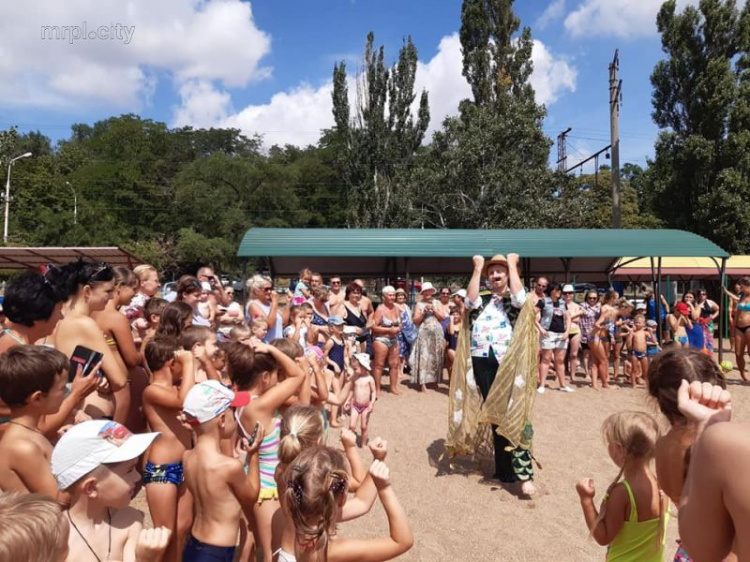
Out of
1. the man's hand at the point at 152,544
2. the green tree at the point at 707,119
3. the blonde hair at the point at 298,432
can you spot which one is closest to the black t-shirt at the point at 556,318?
the blonde hair at the point at 298,432

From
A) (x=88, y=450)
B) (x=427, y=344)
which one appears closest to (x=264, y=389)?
(x=88, y=450)

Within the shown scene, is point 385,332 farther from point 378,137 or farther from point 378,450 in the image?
point 378,137

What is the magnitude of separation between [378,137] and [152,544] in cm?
2641

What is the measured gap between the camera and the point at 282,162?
50.4 metres

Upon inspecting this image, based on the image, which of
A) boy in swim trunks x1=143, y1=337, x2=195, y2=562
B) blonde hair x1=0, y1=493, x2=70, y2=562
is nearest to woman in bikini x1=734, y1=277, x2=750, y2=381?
boy in swim trunks x1=143, y1=337, x2=195, y2=562

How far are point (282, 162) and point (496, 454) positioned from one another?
4854 centimetres

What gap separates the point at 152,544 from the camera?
1.59 meters

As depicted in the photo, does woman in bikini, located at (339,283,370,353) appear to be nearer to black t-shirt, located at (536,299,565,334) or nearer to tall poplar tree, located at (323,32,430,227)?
black t-shirt, located at (536,299,565,334)

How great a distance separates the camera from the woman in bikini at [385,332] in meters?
7.80

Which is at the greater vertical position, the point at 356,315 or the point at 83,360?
the point at 83,360

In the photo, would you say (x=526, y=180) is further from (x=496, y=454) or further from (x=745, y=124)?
(x=496, y=454)

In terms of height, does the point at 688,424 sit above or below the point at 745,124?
below

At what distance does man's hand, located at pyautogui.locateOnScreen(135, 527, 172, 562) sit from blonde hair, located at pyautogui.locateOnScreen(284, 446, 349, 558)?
398mm

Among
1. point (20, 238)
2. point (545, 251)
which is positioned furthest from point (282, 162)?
point (545, 251)
